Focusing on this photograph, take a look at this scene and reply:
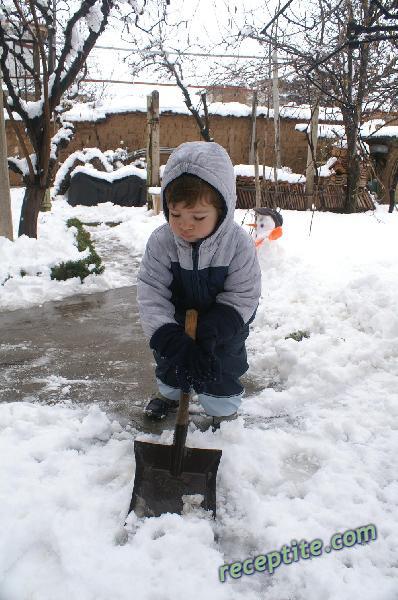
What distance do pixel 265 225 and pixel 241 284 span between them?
3.36 meters

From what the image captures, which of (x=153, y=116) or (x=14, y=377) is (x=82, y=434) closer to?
(x=14, y=377)

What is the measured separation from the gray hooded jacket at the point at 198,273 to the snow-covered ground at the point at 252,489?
57 cm

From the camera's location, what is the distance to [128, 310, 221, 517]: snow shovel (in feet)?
5.59

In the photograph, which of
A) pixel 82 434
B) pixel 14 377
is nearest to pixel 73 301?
pixel 14 377

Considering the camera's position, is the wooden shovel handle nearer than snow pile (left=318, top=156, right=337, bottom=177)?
Yes

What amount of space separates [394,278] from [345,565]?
2.68 metres

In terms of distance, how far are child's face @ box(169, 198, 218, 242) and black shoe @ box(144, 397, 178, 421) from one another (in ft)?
2.95

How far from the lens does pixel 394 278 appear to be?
3.75 metres

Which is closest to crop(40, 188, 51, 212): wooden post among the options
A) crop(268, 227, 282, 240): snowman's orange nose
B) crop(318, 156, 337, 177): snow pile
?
crop(268, 227, 282, 240): snowman's orange nose

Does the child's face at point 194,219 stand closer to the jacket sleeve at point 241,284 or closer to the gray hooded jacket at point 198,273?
the gray hooded jacket at point 198,273

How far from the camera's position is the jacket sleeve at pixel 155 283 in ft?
6.53

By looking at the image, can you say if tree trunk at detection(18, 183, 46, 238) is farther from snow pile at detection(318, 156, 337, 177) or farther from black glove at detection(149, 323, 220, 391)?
A: snow pile at detection(318, 156, 337, 177)

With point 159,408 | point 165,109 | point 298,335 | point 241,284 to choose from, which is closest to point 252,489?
point 159,408

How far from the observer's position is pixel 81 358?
9.76 feet
